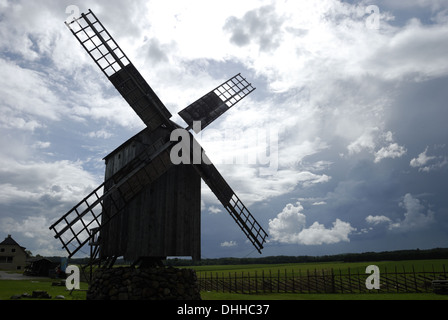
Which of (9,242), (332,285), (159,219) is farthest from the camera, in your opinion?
(9,242)

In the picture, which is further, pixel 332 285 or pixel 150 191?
pixel 332 285

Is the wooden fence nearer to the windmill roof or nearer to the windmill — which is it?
the windmill

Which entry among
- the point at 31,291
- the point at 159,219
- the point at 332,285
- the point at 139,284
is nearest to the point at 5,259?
the point at 31,291

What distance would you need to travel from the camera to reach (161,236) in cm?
1373

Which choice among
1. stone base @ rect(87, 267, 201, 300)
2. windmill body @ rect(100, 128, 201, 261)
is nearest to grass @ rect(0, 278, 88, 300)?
stone base @ rect(87, 267, 201, 300)

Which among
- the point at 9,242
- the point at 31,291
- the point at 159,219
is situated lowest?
the point at 31,291

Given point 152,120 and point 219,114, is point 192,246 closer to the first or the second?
point 152,120

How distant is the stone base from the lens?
1245 cm

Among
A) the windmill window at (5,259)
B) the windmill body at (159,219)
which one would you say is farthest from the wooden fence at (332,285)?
the windmill window at (5,259)

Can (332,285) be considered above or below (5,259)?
below

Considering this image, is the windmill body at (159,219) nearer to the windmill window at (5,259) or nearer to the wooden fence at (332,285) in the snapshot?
the wooden fence at (332,285)

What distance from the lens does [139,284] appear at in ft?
41.2

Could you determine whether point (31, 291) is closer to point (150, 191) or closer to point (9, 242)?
point (150, 191)
